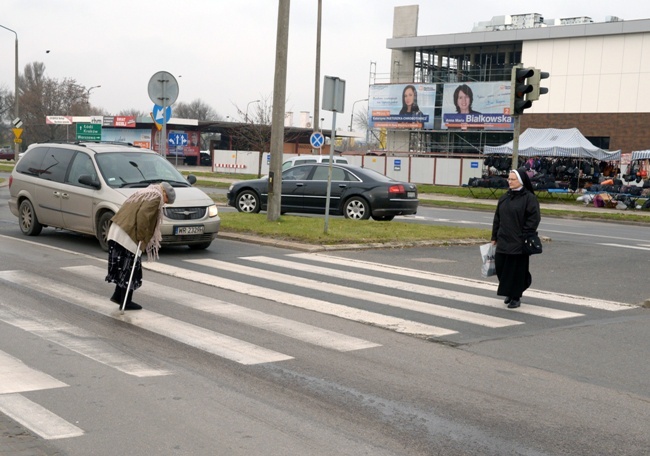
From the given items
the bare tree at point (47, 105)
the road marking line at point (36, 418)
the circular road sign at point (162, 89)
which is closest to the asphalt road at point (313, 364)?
the road marking line at point (36, 418)

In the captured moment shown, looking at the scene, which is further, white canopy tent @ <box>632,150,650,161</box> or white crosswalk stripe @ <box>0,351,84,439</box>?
white canopy tent @ <box>632,150,650,161</box>

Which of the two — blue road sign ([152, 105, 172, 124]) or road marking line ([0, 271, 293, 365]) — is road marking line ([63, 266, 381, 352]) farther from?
blue road sign ([152, 105, 172, 124])

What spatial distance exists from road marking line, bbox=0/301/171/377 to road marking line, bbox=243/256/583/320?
4577mm

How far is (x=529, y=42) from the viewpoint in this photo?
204 feet

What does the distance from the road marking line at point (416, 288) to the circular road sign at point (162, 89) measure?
5.00m

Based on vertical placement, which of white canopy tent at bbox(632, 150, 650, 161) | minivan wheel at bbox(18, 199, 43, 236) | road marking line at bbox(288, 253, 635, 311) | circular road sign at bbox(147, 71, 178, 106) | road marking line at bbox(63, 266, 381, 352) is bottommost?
road marking line at bbox(63, 266, 381, 352)

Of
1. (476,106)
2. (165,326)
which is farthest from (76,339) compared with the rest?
(476,106)

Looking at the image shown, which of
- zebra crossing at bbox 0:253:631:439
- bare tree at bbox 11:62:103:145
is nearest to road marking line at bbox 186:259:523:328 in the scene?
zebra crossing at bbox 0:253:631:439

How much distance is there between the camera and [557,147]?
37.0 meters

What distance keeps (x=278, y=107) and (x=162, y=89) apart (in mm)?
2510

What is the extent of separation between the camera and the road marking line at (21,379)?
622 centimetres

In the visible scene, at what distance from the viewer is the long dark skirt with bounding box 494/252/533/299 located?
10148mm

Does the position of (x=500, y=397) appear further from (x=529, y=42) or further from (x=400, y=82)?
(x=400, y=82)

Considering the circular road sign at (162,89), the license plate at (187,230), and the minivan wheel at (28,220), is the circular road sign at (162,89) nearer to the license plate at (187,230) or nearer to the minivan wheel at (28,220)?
the minivan wheel at (28,220)
